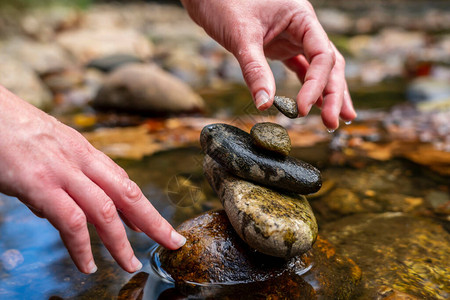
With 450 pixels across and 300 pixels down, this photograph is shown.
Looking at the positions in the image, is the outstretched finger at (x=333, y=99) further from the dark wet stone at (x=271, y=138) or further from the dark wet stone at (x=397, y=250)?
the dark wet stone at (x=397, y=250)

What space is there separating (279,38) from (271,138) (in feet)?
3.02

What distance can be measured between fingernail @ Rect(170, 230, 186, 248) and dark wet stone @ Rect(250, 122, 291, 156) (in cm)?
61

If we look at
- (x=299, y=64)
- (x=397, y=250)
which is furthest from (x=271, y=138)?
(x=299, y=64)

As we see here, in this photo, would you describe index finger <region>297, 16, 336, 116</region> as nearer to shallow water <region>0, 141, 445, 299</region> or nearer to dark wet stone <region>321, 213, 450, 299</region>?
dark wet stone <region>321, 213, 450, 299</region>

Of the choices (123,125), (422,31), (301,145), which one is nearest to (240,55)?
(301,145)

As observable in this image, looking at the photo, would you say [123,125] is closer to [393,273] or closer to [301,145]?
[301,145]

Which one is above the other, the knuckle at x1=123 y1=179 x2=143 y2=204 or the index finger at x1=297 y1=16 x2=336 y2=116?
the index finger at x1=297 y1=16 x2=336 y2=116

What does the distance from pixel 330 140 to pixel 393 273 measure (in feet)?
8.60

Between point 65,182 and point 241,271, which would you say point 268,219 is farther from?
point 65,182

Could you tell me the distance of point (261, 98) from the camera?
192cm


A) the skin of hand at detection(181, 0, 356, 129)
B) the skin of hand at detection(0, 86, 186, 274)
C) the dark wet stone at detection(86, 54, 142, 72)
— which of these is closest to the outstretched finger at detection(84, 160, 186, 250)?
the skin of hand at detection(0, 86, 186, 274)

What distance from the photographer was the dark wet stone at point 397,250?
6.56 feet

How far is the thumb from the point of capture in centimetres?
192

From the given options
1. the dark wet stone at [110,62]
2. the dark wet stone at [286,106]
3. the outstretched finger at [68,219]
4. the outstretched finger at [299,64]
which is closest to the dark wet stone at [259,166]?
the dark wet stone at [286,106]
